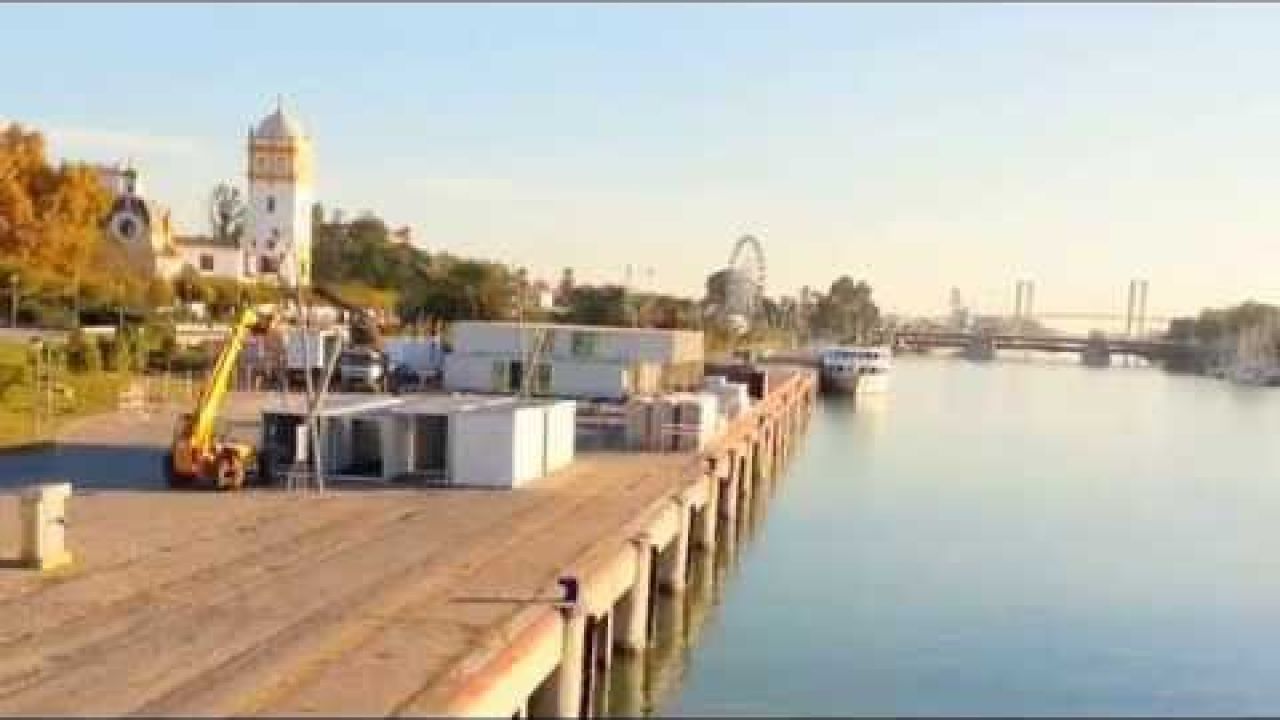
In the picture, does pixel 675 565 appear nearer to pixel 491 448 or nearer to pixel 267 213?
pixel 491 448

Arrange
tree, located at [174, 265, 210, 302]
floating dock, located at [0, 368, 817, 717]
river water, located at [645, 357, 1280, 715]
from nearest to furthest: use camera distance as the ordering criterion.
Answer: floating dock, located at [0, 368, 817, 717]
river water, located at [645, 357, 1280, 715]
tree, located at [174, 265, 210, 302]

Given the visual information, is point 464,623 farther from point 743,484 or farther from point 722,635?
point 743,484

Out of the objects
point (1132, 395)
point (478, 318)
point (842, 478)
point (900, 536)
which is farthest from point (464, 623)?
point (1132, 395)

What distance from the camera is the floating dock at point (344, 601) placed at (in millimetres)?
15477

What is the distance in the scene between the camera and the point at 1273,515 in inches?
2051

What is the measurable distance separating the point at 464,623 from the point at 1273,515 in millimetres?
41428

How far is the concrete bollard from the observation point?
71.1 ft

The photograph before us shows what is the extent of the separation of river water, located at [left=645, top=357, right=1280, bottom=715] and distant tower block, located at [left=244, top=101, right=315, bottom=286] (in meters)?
57.5

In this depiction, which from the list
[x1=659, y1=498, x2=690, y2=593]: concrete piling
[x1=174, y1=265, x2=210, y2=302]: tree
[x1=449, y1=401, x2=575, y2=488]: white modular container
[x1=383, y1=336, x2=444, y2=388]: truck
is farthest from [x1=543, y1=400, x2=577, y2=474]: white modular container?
[x1=174, y1=265, x2=210, y2=302]: tree

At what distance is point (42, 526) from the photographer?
21.7 meters

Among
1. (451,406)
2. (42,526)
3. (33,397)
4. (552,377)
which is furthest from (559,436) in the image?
(552,377)

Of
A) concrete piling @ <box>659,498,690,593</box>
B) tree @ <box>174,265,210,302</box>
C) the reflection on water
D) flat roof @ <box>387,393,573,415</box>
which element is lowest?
the reflection on water

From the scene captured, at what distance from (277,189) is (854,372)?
46780 millimetres

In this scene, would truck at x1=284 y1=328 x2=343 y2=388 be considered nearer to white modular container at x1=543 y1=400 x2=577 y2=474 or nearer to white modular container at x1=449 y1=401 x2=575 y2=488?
white modular container at x1=543 y1=400 x2=577 y2=474
